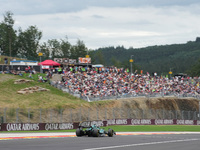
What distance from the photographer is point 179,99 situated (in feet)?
268

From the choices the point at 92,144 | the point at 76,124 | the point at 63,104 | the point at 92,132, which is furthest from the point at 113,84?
the point at 92,144

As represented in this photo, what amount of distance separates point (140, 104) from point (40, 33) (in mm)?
67334

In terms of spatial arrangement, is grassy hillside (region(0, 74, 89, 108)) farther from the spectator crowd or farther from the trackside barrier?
the trackside barrier

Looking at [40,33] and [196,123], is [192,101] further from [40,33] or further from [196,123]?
[40,33]

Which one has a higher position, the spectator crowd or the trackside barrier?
the spectator crowd

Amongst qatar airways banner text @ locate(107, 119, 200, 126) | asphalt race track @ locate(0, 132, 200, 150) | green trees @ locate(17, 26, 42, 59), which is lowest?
qatar airways banner text @ locate(107, 119, 200, 126)

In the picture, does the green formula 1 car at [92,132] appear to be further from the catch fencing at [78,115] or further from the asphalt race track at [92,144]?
the catch fencing at [78,115]

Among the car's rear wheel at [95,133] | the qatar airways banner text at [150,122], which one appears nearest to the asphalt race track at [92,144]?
the car's rear wheel at [95,133]

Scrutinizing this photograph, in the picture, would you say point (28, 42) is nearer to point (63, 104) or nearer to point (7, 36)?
point (7, 36)

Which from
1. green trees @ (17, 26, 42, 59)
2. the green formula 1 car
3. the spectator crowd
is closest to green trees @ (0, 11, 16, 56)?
green trees @ (17, 26, 42, 59)

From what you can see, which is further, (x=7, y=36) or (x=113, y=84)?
(x=7, y=36)

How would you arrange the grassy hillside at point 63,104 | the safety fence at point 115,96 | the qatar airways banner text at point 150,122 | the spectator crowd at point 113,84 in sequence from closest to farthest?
the grassy hillside at point 63,104
the qatar airways banner text at point 150,122
the safety fence at point 115,96
the spectator crowd at point 113,84

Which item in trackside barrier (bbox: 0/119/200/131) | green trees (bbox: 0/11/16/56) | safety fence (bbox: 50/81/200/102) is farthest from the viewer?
green trees (bbox: 0/11/16/56)

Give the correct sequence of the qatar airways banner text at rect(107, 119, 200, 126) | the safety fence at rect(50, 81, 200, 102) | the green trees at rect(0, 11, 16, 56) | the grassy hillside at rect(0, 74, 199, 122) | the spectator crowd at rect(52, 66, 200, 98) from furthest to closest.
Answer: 1. the green trees at rect(0, 11, 16, 56)
2. the spectator crowd at rect(52, 66, 200, 98)
3. the safety fence at rect(50, 81, 200, 102)
4. the qatar airways banner text at rect(107, 119, 200, 126)
5. the grassy hillside at rect(0, 74, 199, 122)
